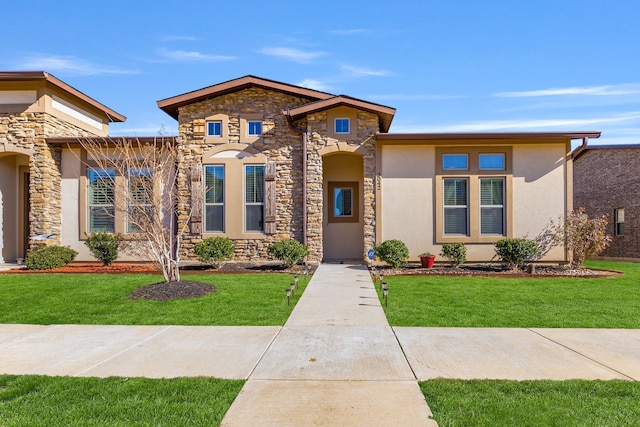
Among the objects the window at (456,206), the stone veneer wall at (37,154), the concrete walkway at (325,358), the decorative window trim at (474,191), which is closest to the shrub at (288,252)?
the decorative window trim at (474,191)

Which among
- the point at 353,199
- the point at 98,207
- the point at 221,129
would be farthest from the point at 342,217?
the point at 98,207

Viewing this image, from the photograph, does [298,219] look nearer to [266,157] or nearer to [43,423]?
[266,157]

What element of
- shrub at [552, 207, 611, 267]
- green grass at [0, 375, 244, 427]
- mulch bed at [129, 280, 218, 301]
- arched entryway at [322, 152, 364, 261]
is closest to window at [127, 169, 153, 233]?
mulch bed at [129, 280, 218, 301]

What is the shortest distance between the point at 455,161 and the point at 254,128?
6786mm

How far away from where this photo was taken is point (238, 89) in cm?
1353

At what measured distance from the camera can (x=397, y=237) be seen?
1292 centimetres

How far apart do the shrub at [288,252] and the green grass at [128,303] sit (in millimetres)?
1461

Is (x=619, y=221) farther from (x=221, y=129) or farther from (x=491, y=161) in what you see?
(x=221, y=129)

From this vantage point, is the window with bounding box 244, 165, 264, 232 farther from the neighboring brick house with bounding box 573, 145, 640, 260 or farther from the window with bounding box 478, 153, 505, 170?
the neighboring brick house with bounding box 573, 145, 640, 260

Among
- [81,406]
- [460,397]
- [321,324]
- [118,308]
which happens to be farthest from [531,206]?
[81,406]

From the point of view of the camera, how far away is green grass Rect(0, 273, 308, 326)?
252 inches

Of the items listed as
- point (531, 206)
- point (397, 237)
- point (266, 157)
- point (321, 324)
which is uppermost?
point (266, 157)

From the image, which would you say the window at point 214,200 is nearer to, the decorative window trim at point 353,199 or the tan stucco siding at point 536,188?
the decorative window trim at point 353,199

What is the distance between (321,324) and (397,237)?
725 cm
